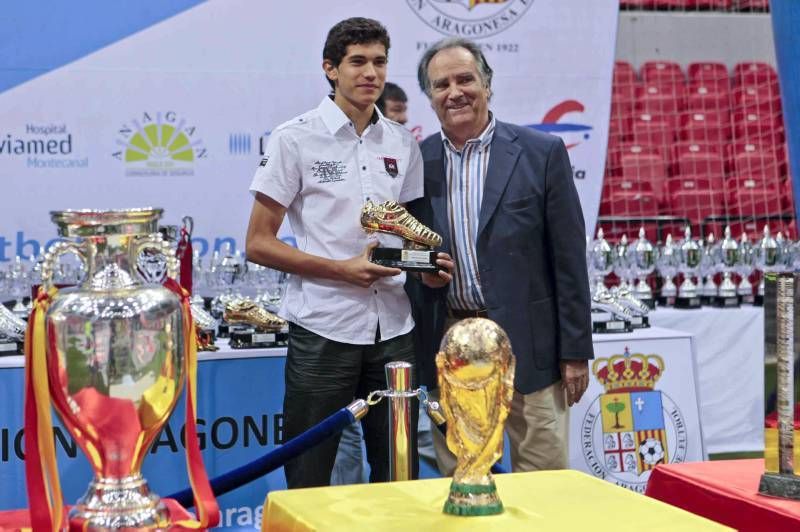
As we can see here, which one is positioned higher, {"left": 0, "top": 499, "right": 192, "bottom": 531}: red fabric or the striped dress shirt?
the striped dress shirt

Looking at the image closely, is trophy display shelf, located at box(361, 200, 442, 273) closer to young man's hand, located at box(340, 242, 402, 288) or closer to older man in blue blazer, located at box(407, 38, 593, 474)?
young man's hand, located at box(340, 242, 402, 288)

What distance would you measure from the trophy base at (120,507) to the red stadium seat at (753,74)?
772 centimetres

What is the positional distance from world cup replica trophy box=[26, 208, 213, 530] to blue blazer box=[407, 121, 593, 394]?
1.57m

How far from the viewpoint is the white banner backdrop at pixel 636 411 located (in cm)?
419

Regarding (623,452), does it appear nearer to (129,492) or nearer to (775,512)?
(775,512)

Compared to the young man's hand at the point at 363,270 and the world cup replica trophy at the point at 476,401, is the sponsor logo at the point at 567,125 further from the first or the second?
the world cup replica trophy at the point at 476,401

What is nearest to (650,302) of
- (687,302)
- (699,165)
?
(687,302)

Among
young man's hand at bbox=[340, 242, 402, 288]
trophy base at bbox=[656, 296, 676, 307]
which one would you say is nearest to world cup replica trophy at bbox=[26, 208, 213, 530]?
young man's hand at bbox=[340, 242, 402, 288]

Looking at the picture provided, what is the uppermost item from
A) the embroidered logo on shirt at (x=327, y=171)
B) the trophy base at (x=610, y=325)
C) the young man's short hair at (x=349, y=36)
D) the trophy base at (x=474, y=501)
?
the young man's short hair at (x=349, y=36)

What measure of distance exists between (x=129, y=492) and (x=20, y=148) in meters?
3.93

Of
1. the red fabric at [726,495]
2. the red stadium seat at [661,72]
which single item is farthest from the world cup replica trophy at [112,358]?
the red stadium seat at [661,72]

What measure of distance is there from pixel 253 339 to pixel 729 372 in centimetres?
255

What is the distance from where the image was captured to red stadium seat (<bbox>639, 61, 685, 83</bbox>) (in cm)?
864

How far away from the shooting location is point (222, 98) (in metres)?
5.60
